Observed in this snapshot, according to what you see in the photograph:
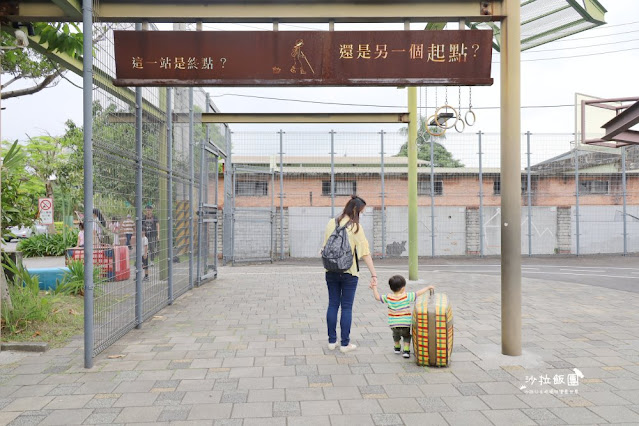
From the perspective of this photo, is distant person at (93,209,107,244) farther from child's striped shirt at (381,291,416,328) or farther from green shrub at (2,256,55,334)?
child's striped shirt at (381,291,416,328)

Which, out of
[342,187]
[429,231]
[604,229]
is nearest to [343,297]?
[342,187]

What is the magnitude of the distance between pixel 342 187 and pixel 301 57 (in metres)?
13.2

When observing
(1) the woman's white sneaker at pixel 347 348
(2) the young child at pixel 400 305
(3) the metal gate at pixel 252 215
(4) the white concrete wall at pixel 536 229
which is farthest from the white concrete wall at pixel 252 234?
(2) the young child at pixel 400 305

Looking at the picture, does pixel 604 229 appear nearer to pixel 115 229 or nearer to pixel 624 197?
pixel 624 197

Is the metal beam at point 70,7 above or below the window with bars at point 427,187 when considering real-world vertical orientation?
above

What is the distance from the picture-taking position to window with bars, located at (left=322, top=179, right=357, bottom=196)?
58.4 ft

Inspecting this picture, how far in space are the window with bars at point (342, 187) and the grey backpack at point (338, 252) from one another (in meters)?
12.6

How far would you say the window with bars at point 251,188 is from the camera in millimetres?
17234

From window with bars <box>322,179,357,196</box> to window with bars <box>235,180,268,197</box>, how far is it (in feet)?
6.98

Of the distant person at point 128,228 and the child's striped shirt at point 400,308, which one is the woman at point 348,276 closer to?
the child's striped shirt at point 400,308

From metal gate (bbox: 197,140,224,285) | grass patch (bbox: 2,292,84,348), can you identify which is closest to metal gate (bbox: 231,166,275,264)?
metal gate (bbox: 197,140,224,285)

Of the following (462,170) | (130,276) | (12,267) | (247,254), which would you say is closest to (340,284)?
(130,276)

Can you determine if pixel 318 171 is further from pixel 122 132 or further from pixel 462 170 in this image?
pixel 122 132

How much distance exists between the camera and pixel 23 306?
6.02 metres
